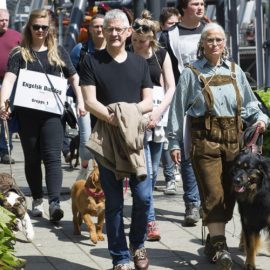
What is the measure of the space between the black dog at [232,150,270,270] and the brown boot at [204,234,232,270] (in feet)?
0.54

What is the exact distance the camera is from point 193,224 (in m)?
8.41

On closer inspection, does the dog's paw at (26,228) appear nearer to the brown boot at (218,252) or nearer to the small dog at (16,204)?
the small dog at (16,204)

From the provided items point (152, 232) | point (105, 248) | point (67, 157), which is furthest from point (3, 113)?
point (67, 157)

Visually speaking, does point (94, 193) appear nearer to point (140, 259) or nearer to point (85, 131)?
point (140, 259)

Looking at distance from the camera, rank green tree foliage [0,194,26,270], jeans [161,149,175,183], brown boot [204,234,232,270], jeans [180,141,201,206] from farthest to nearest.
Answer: jeans [161,149,175,183]
jeans [180,141,201,206]
brown boot [204,234,232,270]
green tree foliage [0,194,26,270]

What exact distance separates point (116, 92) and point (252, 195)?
46.8 inches

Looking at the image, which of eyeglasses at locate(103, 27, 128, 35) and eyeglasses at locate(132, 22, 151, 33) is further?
eyeglasses at locate(132, 22, 151, 33)

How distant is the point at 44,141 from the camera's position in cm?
853

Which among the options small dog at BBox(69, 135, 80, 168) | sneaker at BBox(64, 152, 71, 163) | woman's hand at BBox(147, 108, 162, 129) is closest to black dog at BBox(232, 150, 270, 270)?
woman's hand at BBox(147, 108, 162, 129)

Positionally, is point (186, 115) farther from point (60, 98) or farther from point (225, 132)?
point (60, 98)

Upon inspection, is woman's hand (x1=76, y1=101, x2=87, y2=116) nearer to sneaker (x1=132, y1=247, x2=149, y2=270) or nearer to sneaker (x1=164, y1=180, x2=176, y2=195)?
sneaker (x1=164, y1=180, x2=176, y2=195)

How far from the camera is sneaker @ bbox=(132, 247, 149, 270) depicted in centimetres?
675

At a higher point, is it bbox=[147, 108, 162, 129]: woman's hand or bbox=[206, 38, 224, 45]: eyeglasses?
bbox=[206, 38, 224, 45]: eyeglasses

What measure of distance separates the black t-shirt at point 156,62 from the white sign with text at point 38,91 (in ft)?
3.56
